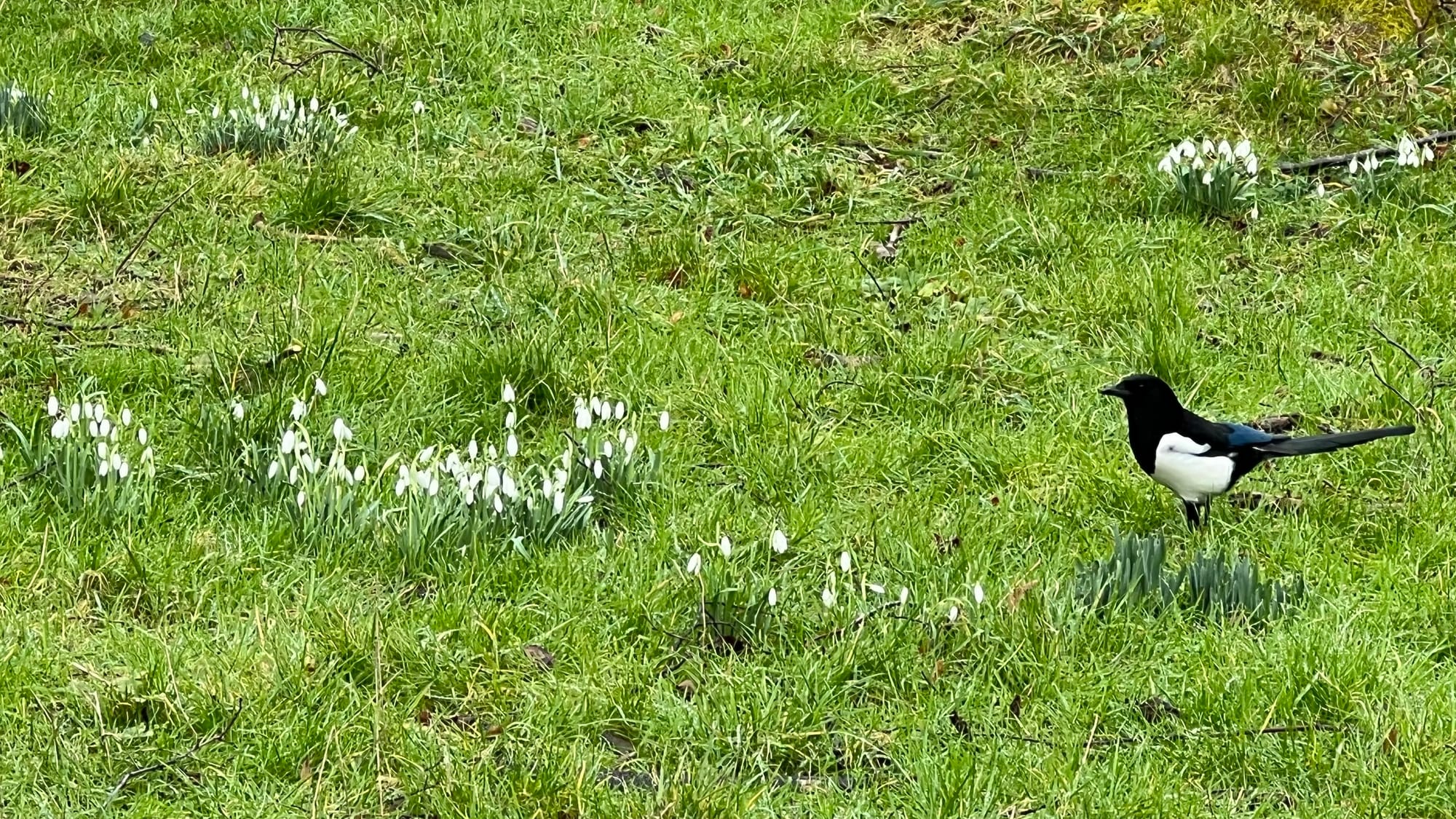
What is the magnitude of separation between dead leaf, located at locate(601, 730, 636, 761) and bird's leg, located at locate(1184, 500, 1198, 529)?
5.37 feet

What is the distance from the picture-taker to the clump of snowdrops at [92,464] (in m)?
4.00

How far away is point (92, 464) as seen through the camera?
4.03 meters

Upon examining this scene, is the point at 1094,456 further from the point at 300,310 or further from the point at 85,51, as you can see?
the point at 85,51

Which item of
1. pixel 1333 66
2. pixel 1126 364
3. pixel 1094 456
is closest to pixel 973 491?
pixel 1094 456

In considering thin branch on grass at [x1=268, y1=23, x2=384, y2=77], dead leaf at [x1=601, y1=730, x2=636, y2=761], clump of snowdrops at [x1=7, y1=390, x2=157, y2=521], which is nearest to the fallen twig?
thin branch on grass at [x1=268, y1=23, x2=384, y2=77]

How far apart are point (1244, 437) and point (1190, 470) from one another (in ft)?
0.74

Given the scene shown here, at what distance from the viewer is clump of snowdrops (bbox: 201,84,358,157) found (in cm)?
634

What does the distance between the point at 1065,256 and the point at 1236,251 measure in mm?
646

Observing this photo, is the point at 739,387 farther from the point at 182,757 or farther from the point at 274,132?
the point at 274,132

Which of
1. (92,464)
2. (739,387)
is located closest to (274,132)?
(739,387)

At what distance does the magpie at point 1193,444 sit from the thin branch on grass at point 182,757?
2.29m

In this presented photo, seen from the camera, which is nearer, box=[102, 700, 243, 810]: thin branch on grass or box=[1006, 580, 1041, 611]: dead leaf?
box=[102, 700, 243, 810]: thin branch on grass

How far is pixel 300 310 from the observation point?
512cm

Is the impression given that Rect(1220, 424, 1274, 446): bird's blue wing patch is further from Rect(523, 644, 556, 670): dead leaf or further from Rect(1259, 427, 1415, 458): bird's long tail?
Rect(523, 644, 556, 670): dead leaf
